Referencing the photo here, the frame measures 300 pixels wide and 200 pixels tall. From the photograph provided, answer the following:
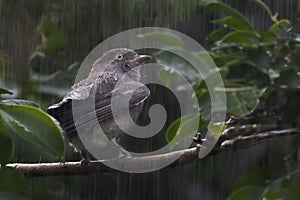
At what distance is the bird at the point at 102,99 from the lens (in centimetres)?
218

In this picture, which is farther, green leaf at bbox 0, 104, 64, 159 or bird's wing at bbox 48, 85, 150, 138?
bird's wing at bbox 48, 85, 150, 138

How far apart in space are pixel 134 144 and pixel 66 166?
0.84m

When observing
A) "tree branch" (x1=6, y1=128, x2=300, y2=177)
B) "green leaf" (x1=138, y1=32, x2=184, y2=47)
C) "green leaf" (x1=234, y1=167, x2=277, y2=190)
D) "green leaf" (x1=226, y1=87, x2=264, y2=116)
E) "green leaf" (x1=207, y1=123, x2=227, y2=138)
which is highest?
"green leaf" (x1=138, y1=32, x2=184, y2=47)

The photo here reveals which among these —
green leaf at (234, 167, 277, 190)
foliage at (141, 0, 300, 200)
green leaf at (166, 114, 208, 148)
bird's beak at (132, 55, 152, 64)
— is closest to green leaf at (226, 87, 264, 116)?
foliage at (141, 0, 300, 200)

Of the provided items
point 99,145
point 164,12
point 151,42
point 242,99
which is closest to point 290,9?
point 164,12

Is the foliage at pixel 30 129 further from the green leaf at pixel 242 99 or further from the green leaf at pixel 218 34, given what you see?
the green leaf at pixel 218 34

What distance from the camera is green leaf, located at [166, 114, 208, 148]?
224cm

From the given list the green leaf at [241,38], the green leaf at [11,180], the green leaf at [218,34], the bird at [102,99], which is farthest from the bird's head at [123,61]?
the green leaf at [11,180]

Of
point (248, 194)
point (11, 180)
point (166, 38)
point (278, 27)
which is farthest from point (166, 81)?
point (11, 180)

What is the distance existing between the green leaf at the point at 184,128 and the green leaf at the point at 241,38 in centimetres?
26

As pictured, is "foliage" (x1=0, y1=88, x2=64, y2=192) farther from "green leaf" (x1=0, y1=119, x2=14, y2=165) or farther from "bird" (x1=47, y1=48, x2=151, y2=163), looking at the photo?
"bird" (x1=47, y1=48, x2=151, y2=163)

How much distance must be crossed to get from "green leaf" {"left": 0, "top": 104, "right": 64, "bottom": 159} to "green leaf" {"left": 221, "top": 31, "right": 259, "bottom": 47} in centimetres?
75

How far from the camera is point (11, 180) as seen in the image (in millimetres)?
1861

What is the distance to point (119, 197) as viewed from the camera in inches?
130
